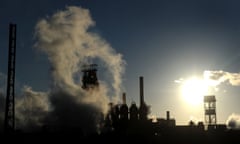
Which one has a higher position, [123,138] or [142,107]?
[142,107]

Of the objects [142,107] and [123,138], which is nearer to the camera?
[123,138]

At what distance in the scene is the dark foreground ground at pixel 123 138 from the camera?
245 feet

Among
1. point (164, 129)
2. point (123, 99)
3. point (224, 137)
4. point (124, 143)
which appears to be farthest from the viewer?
point (123, 99)

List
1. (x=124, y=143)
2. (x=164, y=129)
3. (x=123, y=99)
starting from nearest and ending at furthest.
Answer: (x=124, y=143), (x=164, y=129), (x=123, y=99)

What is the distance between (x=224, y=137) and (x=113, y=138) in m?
21.9

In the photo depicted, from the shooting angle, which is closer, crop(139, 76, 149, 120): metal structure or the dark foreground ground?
the dark foreground ground

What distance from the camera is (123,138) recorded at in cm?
7550

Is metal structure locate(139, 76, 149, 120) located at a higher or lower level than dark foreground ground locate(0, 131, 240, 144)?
higher

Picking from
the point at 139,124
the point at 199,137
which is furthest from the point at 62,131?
the point at 199,137

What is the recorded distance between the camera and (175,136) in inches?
3167

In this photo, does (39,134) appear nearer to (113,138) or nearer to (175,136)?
(113,138)

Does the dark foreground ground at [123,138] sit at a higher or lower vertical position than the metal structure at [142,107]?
lower

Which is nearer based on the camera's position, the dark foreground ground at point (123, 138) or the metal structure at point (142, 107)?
the dark foreground ground at point (123, 138)

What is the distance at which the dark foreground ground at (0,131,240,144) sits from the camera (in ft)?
245
